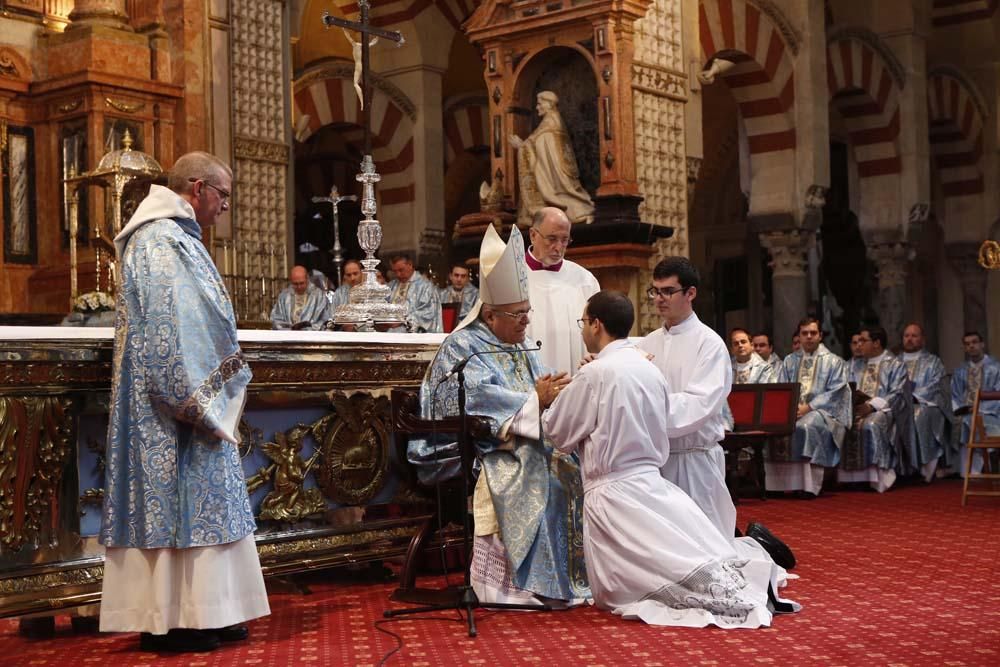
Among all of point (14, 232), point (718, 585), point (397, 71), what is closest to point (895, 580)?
point (718, 585)

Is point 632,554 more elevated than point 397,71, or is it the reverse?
point 397,71

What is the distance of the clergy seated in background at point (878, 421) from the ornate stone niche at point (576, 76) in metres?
2.74

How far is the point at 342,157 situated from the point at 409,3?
496 cm

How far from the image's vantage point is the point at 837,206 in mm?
23062

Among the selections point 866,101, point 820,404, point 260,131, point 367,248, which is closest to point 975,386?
point 820,404

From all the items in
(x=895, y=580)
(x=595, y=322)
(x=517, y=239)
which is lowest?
(x=895, y=580)

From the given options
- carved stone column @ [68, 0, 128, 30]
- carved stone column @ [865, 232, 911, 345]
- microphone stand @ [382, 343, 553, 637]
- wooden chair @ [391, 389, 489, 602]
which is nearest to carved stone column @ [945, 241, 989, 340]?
carved stone column @ [865, 232, 911, 345]

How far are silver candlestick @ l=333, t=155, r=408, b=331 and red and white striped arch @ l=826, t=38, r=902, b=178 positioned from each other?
40.3ft

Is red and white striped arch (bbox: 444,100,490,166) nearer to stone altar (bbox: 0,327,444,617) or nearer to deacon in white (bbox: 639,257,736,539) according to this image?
stone altar (bbox: 0,327,444,617)

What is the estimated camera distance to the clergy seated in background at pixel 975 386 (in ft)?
41.6

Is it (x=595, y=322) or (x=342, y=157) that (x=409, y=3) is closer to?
(x=342, y=157)

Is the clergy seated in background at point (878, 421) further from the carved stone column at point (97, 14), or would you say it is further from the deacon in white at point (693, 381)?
the carved stone column at point (97, 14)

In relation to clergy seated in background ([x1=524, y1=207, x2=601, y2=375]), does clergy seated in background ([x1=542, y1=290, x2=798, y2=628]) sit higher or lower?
lower

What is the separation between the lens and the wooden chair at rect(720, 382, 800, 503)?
11125 millimetres
